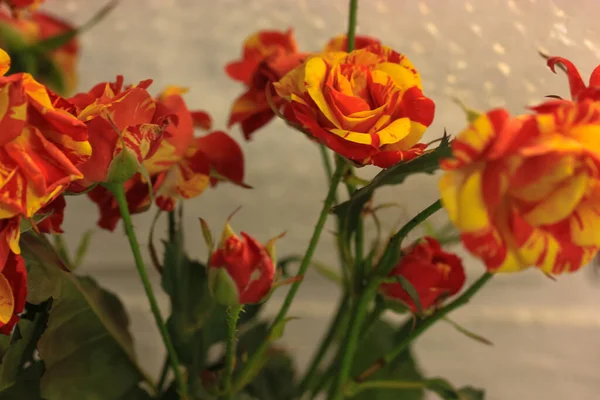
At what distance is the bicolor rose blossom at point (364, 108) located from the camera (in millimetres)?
290

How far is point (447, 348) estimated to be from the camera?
775 millimetres

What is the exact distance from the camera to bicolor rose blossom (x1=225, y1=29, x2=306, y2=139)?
40 cm

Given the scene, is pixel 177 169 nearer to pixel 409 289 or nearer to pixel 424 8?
pixel 409 289

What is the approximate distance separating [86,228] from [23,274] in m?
0.49

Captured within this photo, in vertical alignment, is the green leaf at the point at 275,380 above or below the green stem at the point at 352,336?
below

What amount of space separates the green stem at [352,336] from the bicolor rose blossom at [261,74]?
0.45 ft

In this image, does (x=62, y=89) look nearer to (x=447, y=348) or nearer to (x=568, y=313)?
(x=447, y=348)

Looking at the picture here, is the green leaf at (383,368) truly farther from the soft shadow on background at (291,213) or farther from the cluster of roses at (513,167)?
the cluster of roses at (513,167)

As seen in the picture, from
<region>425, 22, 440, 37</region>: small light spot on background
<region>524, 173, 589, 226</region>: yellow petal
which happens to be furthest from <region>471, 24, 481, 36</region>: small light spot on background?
<region>524, 173, 589, 226</region>: yellow petal

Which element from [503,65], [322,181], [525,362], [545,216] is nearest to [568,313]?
[525,362]

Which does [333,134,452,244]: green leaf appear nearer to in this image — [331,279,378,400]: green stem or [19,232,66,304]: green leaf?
[331,279,378,400]: green stem

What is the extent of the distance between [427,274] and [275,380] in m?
0.22

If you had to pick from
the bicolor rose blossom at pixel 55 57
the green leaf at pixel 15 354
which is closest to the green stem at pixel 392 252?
the green leaf at pixel 15 354

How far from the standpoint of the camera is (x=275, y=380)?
501 mm
